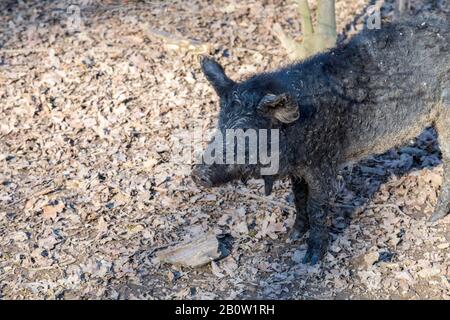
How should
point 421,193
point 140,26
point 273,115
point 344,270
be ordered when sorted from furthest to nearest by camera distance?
point 140,26 < point 421,193 < point 344,270 < point 273,115

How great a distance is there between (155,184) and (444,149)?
9.74ft

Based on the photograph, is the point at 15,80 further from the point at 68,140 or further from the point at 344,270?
the point at 344,270

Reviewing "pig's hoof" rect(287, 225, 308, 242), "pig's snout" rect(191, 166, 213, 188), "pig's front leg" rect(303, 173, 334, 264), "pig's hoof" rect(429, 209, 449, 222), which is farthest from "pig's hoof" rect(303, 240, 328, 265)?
"pig's snout" rect(191, 166, 213, 188)

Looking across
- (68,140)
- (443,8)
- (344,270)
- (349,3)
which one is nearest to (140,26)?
(68,140)

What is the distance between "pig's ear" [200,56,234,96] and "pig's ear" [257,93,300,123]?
0.41m

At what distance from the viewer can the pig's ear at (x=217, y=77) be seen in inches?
221

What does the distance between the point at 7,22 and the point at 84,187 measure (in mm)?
3973

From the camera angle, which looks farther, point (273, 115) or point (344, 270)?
point (344, 270)

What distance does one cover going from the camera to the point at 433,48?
6266 millimetres

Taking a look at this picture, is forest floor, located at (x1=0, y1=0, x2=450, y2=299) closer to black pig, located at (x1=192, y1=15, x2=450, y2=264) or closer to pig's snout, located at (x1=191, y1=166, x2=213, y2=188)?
black pig, located at (x1=192, y1=15, x2=450, y2=264)

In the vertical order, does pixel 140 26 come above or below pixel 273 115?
below

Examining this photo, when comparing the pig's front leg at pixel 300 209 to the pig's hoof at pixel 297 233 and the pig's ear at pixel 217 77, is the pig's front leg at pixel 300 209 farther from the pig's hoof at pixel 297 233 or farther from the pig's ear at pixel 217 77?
the pig's ear at pixel 217 77

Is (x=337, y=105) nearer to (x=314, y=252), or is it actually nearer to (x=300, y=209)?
(x=300, y=209)

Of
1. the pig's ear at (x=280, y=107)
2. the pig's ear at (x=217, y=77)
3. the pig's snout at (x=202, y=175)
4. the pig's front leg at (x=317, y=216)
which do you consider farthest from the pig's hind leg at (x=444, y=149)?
the pig's snout at (x=202, y=175)
